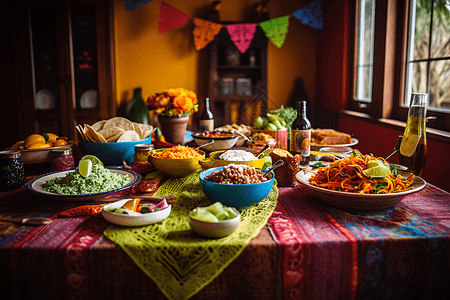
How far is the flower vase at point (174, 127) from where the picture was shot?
2.25 m

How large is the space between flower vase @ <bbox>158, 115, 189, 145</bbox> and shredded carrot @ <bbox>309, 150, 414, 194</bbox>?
120 centimetres

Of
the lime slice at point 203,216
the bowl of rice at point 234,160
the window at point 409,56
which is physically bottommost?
the lime slice at point 203,216

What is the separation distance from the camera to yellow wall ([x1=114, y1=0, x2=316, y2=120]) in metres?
4.44

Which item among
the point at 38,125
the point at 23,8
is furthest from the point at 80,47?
the point at 38,125

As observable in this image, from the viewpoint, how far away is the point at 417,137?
1.44 meters

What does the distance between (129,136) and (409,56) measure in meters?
2.27

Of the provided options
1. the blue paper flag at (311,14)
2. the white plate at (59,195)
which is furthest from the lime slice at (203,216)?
the blue paper flag at (311,14)

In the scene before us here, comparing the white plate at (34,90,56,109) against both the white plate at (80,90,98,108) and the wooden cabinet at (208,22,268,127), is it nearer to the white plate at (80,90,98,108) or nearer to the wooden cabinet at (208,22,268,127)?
the white plate at (80,90,98,108)

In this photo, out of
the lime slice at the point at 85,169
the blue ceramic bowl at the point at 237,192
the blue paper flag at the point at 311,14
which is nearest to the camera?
the blue ceramic bowl at the point at 237,192

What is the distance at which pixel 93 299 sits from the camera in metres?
0.88

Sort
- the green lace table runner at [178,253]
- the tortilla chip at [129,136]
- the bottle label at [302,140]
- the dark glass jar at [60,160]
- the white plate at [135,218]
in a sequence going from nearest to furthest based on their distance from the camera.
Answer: the green lace table runner at [178,253] → the white plate at [135,218] → the dark glass jar at [60,160] → the bottle label at [302,140] → the tortilla chip at [129,136]

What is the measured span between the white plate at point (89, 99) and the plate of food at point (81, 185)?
3.25 meters

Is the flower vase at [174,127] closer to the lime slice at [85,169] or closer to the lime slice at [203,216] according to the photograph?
the lime slice at [85,169]

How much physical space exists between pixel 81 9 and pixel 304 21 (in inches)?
102
